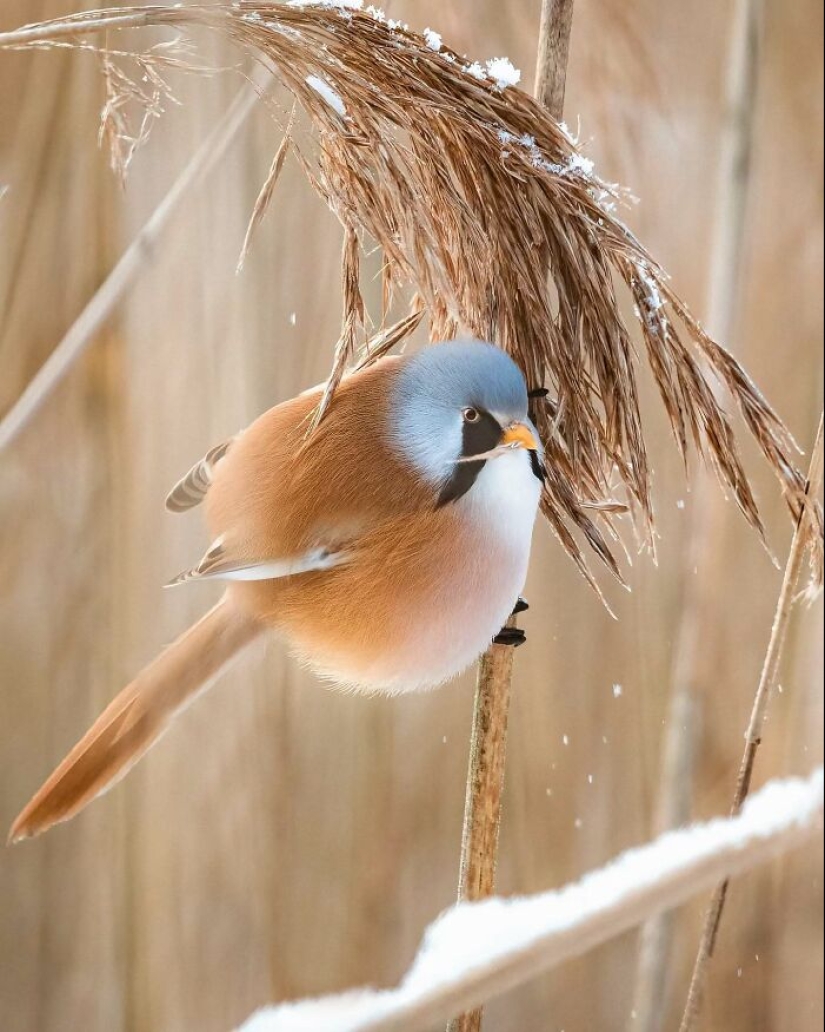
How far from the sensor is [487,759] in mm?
902

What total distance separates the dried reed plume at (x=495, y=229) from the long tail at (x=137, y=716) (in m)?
0.20

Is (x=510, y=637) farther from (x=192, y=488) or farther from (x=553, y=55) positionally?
(x=553, y=55)

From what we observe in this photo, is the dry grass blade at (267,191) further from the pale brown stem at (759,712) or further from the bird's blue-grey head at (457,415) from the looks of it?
the pale brown stem at (759,712)

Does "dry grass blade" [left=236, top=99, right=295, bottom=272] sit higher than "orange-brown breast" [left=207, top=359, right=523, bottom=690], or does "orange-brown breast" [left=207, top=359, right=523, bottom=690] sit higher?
"dry grass blade" [left=236, top=99, right=295, bottom=272]

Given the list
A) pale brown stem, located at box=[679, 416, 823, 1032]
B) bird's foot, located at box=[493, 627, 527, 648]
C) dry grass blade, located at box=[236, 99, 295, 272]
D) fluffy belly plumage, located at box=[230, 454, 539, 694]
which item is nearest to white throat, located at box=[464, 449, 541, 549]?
fluffy belly plumage, located at box=[230, 454, 539, 694]

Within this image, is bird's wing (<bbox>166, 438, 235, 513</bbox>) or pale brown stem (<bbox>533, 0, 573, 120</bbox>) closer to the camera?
bird's wing (<bbox>166, 438, 235, 513</bbox>)

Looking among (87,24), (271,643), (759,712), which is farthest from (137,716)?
(759,712)

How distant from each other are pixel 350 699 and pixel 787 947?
77 cm

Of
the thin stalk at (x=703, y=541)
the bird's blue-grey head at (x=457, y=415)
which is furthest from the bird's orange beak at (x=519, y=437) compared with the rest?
the thin stalk at (x=703, y=541)

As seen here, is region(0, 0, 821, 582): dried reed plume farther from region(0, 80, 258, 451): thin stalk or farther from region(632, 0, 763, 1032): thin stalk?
region(632, 0, 763, 1032): thin stalk

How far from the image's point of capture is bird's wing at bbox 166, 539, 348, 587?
0.73 m

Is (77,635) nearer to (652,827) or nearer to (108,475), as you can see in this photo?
(108,475)

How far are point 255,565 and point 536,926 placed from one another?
0.41m

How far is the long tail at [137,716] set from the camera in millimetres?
699
